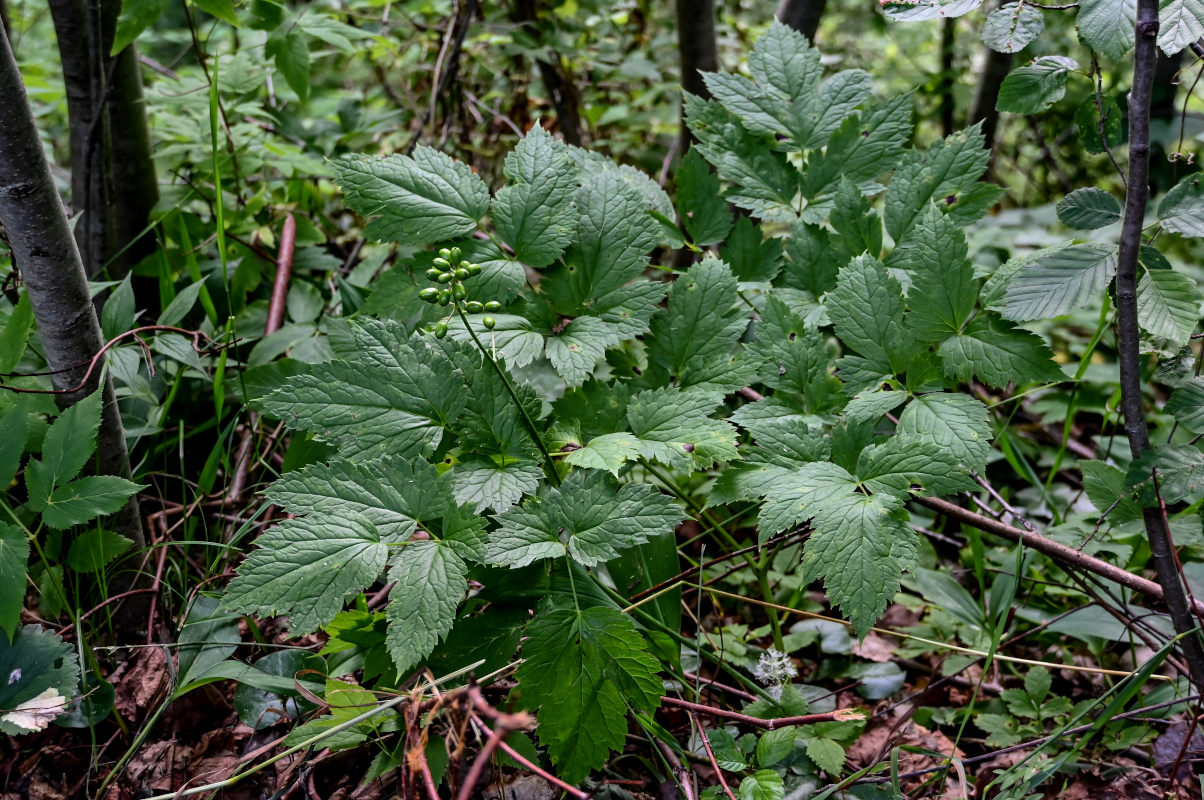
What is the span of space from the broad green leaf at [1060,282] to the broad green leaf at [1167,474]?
26cm

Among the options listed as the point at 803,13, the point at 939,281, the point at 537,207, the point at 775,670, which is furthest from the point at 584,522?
the point at 803,13

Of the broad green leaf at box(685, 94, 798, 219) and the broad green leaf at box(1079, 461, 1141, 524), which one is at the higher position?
the broad green leaf at box(685, 94, 798, 219)

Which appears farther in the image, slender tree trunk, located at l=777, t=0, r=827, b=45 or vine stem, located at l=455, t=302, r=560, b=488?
slender tree trunk, located at l=777, t=0, r=827, b=45

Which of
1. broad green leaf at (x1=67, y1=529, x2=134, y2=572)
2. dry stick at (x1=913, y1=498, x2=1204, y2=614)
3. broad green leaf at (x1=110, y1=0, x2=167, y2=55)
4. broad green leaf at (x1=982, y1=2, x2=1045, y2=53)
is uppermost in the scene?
broad green leaf at (x1=982, y1=2, x2=1045, y2=53)

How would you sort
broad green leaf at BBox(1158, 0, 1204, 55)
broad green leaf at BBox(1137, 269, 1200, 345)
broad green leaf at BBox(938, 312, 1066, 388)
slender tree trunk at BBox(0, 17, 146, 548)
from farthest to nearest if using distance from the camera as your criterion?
broad green leaf at BBox(938, 312, 1066, 388) → slender tree trunk at BBox(0, 17, 146, 548) → broad green leaf at BBox(1137, 269, 1200, 345) → broad green leaf at BBox(1158, 0, 1204, 55)

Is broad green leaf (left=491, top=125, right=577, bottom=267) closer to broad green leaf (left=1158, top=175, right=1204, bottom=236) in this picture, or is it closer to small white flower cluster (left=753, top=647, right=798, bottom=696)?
small white flower cluster (left=753, top=647, right=798, bottom=696)

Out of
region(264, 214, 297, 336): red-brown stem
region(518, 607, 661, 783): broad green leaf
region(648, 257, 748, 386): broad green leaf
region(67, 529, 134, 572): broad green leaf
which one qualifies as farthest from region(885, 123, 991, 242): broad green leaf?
region(67, 529, 134, 572): broad green leaf

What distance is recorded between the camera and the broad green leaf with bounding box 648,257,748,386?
149cm

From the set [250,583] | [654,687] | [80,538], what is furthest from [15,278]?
[654,687]

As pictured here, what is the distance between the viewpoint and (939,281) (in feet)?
4.65

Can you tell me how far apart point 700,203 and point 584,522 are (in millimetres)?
812

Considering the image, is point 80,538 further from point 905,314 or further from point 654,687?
point 905,314

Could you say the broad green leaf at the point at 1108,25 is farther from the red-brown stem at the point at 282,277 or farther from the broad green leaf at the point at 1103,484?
the red-brown stem at the point at 282,277

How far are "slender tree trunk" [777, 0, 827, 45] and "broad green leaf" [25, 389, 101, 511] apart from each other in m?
1.82
